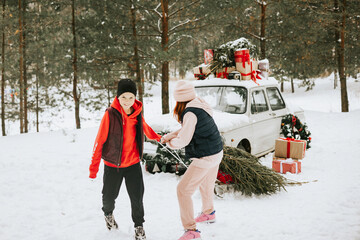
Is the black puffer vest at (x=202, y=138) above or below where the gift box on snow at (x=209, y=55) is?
below

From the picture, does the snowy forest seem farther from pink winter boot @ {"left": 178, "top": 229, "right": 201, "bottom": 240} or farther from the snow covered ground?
pink winter boot @ {"left": 178, "top": 229, "right": 201, "bottom": 240}

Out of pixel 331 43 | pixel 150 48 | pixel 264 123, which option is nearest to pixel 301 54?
pixel 331 43

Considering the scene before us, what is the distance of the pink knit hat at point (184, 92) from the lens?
11.3 feet

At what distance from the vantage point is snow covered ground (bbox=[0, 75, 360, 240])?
3.75 meters

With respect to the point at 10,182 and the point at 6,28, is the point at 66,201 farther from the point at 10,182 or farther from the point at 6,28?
the point at 6,28

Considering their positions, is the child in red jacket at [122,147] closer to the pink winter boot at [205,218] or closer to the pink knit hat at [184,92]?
the pink knit hat at [184,92]

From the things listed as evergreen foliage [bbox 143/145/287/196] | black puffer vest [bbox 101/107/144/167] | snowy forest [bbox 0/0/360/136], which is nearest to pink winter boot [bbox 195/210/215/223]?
evergreen foliage [bbox 143/145/287/196]

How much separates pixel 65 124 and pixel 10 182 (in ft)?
59.1

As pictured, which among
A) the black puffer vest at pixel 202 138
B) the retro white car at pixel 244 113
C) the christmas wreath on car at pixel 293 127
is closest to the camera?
the black puffer vest at pixel 202 138

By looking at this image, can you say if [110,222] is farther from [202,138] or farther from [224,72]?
[224,72]

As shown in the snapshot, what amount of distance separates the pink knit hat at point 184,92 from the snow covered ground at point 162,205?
168 cm

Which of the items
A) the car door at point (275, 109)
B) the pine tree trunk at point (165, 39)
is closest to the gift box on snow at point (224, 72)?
the car door at point (275, 109)

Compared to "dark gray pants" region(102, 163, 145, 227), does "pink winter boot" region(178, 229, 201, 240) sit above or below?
below

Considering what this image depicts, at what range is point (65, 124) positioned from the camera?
22562 millimetres
